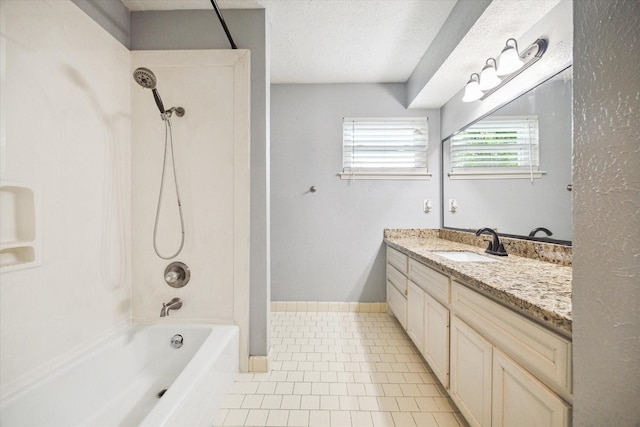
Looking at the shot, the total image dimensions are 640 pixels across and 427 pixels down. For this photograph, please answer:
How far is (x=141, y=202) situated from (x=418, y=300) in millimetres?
2026

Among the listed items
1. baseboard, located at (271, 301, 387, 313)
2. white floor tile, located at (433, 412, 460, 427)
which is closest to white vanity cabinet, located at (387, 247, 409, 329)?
baseboard, located at (271, 301, 387, 313)

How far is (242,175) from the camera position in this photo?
5.60 ft

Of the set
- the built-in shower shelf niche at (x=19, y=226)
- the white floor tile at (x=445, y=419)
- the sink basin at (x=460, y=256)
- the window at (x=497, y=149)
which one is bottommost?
the white floor tile at (x=445, y=419)

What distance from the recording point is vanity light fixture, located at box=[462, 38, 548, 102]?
147 cm

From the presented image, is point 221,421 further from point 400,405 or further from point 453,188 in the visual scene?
point 453,188

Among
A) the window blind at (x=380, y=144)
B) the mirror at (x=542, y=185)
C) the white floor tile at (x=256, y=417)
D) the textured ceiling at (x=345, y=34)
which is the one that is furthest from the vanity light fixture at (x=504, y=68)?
the white floor tile at (x=256, y=417)

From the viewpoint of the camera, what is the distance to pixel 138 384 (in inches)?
56.9

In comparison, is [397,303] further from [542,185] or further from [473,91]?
[473,91]

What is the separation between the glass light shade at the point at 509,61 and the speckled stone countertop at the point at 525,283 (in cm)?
119

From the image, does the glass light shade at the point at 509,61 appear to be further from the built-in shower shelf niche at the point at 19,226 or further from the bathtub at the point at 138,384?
the built-in shower shelf niche at the point at 19,226

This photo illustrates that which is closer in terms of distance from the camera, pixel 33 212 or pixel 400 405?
pixel 33 212

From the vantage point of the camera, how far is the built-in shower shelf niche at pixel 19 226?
991 millimetres

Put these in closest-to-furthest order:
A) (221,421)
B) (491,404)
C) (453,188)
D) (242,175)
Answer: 1. (491,404)
2. (221,421)
3. (242,175)
4. (453,188)

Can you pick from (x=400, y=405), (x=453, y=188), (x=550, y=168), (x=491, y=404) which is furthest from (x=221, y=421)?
(x=453, y=188)
